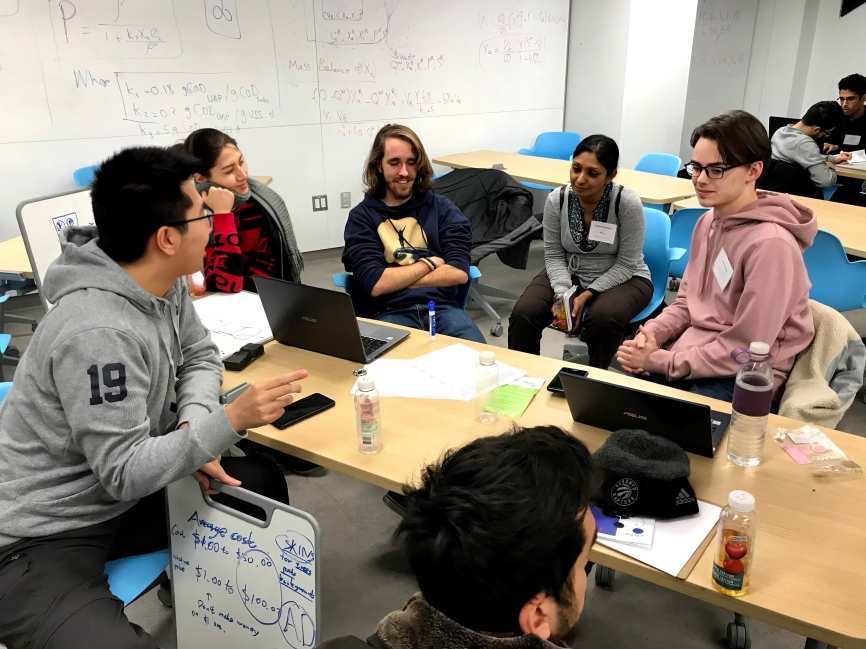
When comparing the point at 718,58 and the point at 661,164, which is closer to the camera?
the point at 661,164

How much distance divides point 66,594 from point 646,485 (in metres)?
1.13

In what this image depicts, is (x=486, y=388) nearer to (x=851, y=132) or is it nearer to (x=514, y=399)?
(x=514, y=399)

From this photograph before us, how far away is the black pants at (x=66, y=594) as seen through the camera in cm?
125

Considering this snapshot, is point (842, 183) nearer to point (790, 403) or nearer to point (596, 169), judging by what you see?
point (596, 169)

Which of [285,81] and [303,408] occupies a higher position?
[285,81]

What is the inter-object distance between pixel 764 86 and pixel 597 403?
761 cm

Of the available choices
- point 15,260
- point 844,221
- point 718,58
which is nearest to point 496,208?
point 844,221

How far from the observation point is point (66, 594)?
1.29 metres

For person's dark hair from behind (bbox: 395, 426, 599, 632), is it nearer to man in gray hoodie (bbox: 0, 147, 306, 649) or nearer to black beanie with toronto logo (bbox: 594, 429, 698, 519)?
black beanie with toronto logo (bbox: 594, 429, 698, 519)

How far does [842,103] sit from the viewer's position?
496 centimetres

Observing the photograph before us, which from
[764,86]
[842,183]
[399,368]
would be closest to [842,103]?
[842,183]

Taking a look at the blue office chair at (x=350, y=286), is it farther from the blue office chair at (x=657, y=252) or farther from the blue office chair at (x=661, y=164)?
the blue office chair at (x=661, y=164)

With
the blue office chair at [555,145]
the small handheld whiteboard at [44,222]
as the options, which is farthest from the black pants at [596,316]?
the blue office chair at [555,145]

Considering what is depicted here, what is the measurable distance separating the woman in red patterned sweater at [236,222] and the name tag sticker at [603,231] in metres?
1.27
